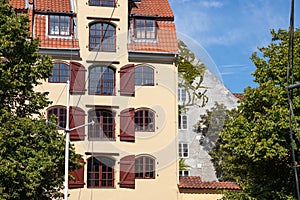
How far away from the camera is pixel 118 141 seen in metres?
26.7

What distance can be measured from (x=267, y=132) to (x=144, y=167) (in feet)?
29.4

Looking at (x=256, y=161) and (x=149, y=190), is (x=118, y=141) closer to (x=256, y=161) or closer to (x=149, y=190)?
(x=149, y=190)

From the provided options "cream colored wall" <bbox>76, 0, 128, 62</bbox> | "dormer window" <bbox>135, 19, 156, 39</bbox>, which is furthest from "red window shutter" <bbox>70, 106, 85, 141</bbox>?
"dormer window" <bbox>135, 19, 156, 39</bbox>

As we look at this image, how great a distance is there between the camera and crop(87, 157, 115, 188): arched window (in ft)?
85.8

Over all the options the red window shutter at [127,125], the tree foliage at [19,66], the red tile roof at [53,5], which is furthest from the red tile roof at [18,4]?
the tree foliage at [19,66]

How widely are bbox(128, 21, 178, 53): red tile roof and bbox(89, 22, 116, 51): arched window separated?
97cm

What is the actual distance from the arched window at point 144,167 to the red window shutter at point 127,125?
107 cm

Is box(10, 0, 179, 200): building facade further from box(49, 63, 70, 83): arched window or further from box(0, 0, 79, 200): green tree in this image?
box(0, 0, 79, 200): green tree

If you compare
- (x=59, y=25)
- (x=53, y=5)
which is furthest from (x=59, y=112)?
(x=53, y=5)

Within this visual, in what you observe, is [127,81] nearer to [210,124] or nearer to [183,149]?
[183,149]

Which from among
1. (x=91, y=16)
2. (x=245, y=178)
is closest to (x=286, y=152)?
(x=245, y=178)

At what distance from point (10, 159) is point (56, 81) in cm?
1017

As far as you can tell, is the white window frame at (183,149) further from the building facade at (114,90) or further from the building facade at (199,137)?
the building facade at (114,90)

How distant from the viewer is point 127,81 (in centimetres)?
2739
